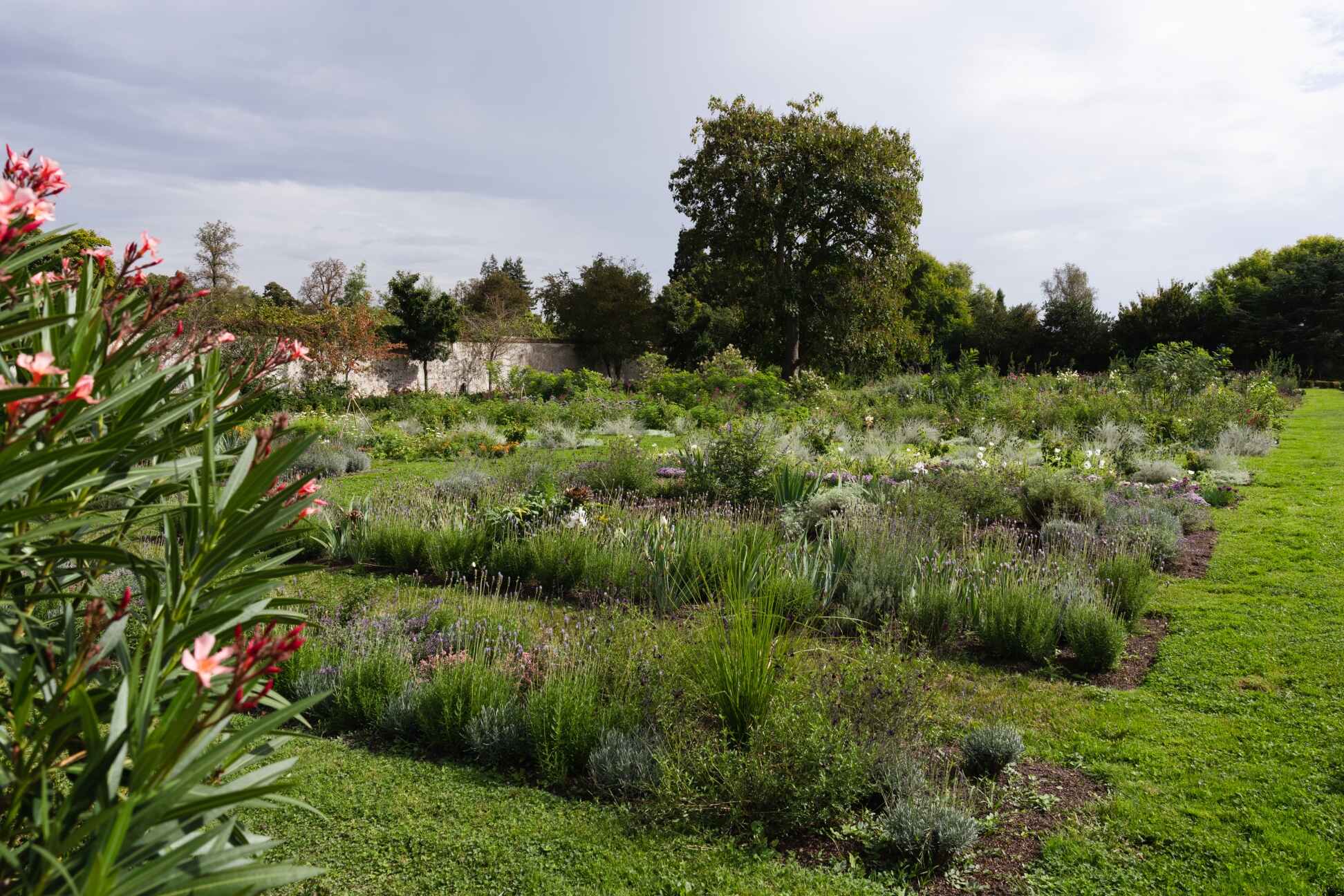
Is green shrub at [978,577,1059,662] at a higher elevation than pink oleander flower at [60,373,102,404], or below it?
below

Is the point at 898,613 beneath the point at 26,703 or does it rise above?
beneath

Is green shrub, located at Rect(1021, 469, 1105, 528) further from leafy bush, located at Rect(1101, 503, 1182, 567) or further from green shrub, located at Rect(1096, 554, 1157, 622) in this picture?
green shrub, located at Rect(1096, 554, 1157, 622)

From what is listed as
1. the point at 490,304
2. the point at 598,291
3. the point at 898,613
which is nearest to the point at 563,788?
the point at 898,613

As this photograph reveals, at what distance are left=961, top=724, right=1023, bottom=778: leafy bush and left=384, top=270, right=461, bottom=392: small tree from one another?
2328 cm

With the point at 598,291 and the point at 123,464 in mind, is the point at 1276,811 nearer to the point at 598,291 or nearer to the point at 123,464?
the point at 123,464

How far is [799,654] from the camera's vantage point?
3.87m

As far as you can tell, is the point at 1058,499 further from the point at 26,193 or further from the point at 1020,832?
the point at 26,193

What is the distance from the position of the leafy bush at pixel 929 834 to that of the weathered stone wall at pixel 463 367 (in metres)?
21.7

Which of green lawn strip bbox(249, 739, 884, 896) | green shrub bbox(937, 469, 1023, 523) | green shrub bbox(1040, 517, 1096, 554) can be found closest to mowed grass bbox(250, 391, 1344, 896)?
green lawn strip bbox(249, 739, 884, 896)

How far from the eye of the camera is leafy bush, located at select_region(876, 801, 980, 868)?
2.65 metres

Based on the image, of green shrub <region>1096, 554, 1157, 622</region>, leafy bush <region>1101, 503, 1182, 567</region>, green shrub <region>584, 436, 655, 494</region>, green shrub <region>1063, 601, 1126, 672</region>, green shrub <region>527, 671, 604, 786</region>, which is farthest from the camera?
green shrub <region>584, 436, 655, 494</region>

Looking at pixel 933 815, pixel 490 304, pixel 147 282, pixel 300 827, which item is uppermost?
pixel 490 304

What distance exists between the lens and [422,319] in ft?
80.6

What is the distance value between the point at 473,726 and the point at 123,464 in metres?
2.29
